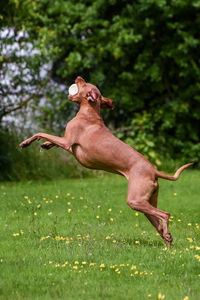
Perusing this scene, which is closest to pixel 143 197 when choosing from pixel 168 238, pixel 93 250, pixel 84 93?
pixel 168 238

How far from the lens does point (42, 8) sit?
579 inches

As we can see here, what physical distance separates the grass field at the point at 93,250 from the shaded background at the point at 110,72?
3969mm

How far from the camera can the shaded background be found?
12750mm

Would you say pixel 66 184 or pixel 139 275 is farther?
pixel 66 184

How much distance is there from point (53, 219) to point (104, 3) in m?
8.15

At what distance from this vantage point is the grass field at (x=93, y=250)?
4281 millimetres

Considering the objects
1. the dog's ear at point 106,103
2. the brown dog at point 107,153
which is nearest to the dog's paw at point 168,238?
the brown dog at point 107,153

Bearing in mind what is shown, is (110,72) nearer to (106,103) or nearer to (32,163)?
(32,163)

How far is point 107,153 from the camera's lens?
18.3ft

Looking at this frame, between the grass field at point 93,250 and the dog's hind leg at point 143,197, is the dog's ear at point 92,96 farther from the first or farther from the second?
the grass field at point 93,250

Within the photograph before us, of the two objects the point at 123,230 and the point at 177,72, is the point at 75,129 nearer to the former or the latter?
the point at 123,230

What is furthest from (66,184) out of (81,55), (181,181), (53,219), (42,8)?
(42,8)

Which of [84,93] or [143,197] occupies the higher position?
[84,93]

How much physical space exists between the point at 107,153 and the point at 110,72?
31.5 ft
